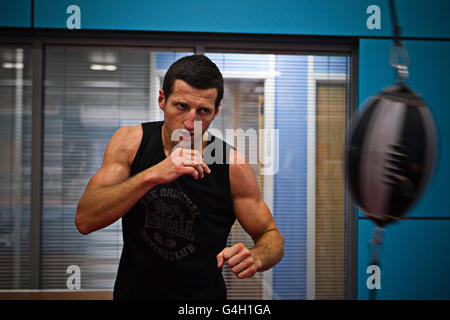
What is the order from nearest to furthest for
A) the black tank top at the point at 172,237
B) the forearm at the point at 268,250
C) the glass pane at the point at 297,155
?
the forearm at the point at 268,250 < the black tank top at the point at 172,237 < the glass pane at the point at 297,155

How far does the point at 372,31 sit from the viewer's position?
7.09ft

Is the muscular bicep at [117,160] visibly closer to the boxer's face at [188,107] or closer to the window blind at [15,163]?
the boxer's face at [188,107]

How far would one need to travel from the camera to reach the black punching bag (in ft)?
2.60

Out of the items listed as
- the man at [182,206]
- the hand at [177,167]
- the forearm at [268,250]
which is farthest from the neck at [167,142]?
the forearm at [268,250]

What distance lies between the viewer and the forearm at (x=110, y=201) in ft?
3.63

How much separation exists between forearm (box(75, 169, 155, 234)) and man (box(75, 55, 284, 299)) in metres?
0.03

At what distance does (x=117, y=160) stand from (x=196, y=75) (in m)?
0.43

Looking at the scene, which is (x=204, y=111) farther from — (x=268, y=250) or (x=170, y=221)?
(x=268, y=250)

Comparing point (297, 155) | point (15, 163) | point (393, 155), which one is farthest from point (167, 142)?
point (15, 163)

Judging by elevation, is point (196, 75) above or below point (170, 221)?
above

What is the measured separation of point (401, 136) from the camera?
803mm

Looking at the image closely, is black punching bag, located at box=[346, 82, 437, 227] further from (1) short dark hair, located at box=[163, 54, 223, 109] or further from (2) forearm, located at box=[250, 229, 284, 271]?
(1) short dark hair, located at box=[163, 54, 223, 109]

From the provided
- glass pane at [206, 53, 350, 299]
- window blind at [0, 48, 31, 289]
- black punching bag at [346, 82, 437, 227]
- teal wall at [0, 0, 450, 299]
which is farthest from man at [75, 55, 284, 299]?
window blind at [0, 48, 31, 289]

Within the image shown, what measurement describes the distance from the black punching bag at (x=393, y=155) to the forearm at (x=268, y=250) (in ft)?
1.48
